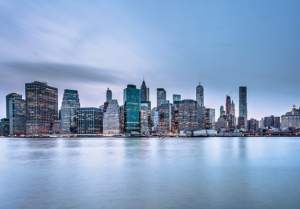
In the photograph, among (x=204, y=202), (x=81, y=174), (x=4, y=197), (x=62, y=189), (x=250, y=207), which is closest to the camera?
(x=250, y=207)

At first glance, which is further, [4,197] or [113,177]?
[113,177]

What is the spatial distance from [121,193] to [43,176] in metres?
15.3

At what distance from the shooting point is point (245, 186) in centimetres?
2767

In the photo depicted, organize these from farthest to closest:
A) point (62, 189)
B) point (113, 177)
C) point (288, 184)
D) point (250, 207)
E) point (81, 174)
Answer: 1. point (81, 174)
2. point (113, 177)
3. point (288, 184)
4. point (62, 189)
5. point (250, 207)

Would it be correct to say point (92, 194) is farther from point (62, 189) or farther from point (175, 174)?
point (175, 174)

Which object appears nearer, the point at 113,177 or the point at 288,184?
the point at 288,184

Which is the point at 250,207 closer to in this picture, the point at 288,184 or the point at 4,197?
the point at 288,184

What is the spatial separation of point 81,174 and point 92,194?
12756 millimetres

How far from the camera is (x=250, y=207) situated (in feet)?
65.0

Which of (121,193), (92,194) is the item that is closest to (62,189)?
(92,194)

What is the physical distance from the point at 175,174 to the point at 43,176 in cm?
1850

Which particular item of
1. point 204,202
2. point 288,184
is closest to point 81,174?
point 204,202

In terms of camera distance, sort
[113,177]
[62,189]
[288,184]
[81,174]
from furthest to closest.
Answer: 1. [81,174]
2. [113,177]
3. [288,184]
4. [62,189]

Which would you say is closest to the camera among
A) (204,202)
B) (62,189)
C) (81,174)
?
(204,202)
